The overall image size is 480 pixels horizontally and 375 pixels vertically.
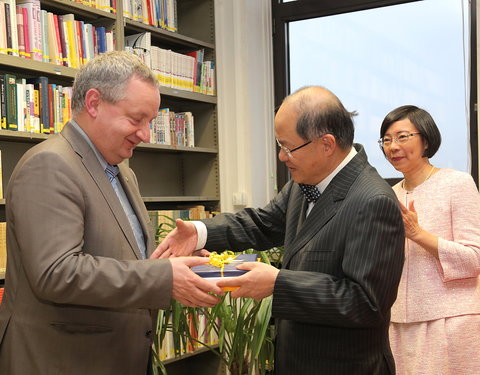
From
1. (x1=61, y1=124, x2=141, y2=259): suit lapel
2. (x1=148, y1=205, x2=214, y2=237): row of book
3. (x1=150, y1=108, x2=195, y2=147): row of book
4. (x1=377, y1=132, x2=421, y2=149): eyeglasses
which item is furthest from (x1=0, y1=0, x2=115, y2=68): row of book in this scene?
(x1=377, y1=132, x2=421, y2=149): eyeglasses

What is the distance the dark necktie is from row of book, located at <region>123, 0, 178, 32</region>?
2513 millimetres

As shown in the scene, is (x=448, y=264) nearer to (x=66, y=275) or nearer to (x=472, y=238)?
(x=472, y=238)

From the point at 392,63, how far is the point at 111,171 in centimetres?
328

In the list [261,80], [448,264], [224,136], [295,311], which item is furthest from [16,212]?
[261,80]

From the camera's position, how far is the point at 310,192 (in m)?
2.09

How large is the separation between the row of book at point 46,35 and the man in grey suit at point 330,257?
6.11ft

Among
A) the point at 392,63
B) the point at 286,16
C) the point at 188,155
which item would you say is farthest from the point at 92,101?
the point at 286,16

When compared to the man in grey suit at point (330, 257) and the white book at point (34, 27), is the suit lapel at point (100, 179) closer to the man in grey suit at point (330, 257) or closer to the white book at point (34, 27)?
the man in grey suit at point (330, 257)

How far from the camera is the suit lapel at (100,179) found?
6.46 feet

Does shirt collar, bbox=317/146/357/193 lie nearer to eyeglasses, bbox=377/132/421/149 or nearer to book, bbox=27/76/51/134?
eyeglasses, bbox=377/132/421/149

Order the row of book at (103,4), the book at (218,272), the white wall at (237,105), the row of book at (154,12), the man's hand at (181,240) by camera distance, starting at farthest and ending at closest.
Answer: the white wall at (237,105), the row of book at (154,12), the row of book at (103,4), the man's hand at (181,240), the book at (218,272)

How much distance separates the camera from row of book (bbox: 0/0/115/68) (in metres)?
3.39

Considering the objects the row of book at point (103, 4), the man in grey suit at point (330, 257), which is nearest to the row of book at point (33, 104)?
the row of book at point (103, 4)

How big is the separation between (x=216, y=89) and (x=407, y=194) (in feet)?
7.45
